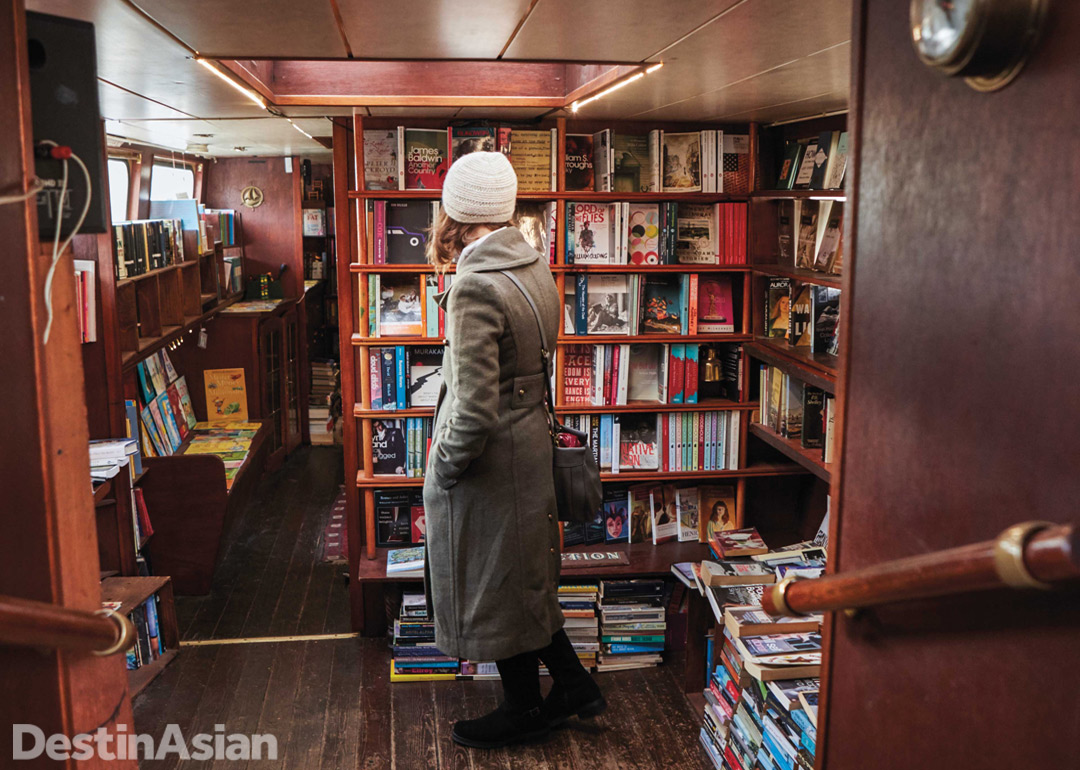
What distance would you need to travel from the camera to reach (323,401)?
7.41 metres

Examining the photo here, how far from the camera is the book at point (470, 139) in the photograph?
3.57 metres

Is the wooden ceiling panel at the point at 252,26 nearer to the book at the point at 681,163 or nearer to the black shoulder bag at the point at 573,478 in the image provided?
the black shoulder bag at the point at 573,478

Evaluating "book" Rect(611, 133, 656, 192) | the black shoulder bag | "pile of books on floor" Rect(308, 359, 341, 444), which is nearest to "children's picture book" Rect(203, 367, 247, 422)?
"pile of books on floor" Rect(308, 359, 341, 444)

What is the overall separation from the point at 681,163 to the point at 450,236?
4.77ft

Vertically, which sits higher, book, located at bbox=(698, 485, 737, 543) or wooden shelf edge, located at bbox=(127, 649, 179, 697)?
book, located at bbox=(698, 485, 737, 543)

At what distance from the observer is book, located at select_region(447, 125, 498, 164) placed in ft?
11.7

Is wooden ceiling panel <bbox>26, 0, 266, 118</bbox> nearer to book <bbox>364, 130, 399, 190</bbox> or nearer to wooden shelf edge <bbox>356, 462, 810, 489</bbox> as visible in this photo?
book <bbox>364, 130, 399, 190</bbox>

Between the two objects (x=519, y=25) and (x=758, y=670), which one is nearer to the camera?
(x=519, y=25)

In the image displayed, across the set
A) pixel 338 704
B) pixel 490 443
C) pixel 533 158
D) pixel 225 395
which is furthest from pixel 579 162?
pixel 225 395

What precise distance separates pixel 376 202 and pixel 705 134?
1331mm

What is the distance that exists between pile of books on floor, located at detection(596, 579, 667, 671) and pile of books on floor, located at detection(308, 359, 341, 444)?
414cm

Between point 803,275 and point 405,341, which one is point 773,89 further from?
point 405,341

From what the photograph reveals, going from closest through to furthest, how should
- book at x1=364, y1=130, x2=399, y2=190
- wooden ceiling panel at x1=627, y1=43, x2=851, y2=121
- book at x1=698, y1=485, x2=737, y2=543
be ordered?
1. wooden ceiling panel at x1=627, y1=43, x2=851, y2=121
2. book at x1=364, y1=130, x2=399, y2=190
3. book at x1=698, y1=485, x2=737, y2=543

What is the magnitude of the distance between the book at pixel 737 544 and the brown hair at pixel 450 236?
4.99 feet
